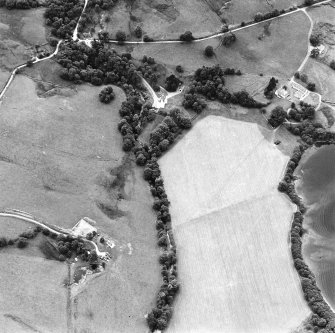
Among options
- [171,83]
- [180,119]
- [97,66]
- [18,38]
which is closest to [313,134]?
[180,119]

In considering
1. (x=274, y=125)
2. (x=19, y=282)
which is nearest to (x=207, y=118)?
(x=274, y=125)

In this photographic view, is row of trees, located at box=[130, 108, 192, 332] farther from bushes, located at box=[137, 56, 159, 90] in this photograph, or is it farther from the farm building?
the farm building

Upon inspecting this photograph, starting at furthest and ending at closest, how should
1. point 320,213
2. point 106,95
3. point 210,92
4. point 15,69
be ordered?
1. point 210,92
2. point 15,69
3. point 106,95
4. point 320,213

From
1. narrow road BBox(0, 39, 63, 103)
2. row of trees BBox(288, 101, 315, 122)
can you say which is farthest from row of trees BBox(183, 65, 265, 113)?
narrow road BBox(0, 39, 63, 103)

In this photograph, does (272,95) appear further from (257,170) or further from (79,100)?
(79,100)

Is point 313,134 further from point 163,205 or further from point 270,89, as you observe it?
point 163,205
